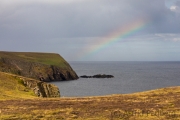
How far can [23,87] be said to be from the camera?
204 feet

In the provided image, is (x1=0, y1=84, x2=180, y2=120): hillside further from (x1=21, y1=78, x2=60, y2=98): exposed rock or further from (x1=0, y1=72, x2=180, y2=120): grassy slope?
(x1=21, y1=78, x2=60, y2=98): exposed rock

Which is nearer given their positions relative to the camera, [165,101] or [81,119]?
[81,119]

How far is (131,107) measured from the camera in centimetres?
3475

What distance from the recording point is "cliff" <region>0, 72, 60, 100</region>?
2158 inches

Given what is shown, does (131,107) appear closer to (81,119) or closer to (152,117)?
(152,117)

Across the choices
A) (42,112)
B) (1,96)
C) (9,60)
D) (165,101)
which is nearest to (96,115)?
(42,112)

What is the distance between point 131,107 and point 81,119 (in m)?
8.25

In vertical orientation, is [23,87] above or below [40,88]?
above

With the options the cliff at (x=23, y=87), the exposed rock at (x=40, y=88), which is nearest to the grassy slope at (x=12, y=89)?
the cliff at (x=23, y=87)

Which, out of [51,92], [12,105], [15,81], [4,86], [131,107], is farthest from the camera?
[51,92]

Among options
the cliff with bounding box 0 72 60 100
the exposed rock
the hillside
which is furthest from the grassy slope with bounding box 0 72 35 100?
the hillside

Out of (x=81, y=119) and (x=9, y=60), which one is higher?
(x=9, y=60)

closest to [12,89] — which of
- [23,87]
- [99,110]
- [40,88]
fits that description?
[23,87]

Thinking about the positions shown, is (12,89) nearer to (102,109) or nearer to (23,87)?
(23,87)
